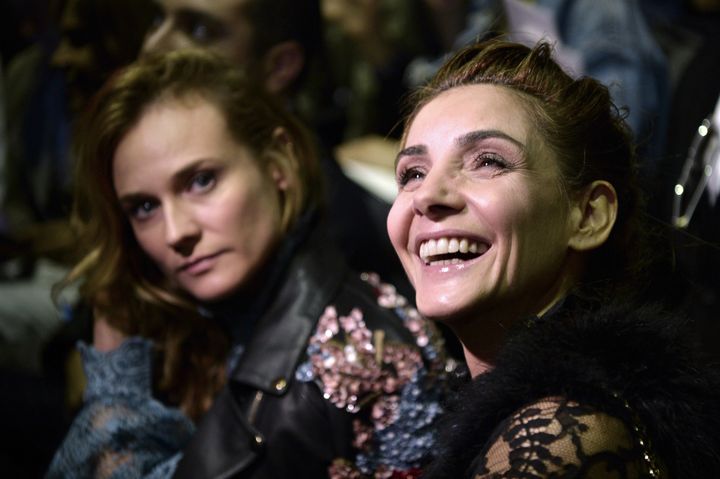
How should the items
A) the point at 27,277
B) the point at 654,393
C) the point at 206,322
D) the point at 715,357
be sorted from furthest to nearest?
1. the point at 27,277
2. the point at 206,322
3. the point at 715,357
4. the point at 654,393

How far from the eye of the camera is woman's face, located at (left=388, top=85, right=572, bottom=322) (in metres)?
1.64

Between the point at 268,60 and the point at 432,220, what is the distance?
157 cm

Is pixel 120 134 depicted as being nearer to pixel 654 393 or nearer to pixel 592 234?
pixel 592 234

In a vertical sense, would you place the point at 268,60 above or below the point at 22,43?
above

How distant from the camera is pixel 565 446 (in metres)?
1.35

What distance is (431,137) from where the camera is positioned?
1729 mm

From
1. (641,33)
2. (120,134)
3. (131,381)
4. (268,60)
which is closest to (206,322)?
(131,381)

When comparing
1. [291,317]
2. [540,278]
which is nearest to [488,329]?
[540,278]

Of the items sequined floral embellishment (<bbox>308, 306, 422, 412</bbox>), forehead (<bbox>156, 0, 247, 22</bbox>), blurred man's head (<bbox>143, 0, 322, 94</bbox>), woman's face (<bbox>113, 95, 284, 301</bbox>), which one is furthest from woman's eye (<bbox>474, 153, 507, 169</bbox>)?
forehead (<bbox>156, 0, 247, 22</bbox>)

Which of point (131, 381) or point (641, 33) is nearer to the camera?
point (131, 381)

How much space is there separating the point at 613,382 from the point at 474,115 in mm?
503

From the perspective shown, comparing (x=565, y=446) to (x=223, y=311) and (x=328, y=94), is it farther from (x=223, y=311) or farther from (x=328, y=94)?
(x=328, y=94)

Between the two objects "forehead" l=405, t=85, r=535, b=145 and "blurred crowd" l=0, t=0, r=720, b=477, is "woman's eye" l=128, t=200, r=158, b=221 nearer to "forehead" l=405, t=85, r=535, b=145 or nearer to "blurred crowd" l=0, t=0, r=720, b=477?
"blurred crowd" l=0, t=0, r=720, b=477

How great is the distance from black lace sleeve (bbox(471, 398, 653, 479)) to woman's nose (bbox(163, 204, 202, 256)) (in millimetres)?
1044
